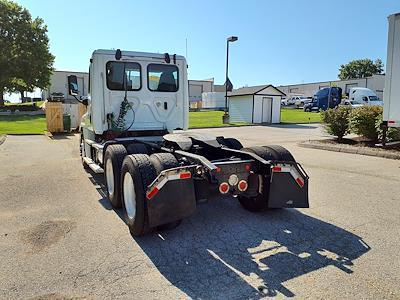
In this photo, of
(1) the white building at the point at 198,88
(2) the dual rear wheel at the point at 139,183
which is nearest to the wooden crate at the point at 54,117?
(2) the dual rear wheel at the point at 139,183

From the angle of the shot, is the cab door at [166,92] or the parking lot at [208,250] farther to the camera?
the cab door at [166,92]

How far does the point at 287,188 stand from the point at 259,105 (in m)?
26.6

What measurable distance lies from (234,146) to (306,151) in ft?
22.4

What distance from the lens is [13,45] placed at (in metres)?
45.8

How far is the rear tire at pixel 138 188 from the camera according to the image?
4121mm

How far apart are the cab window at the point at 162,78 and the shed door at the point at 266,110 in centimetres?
2397

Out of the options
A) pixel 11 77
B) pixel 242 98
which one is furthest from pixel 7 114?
pixel 242 98

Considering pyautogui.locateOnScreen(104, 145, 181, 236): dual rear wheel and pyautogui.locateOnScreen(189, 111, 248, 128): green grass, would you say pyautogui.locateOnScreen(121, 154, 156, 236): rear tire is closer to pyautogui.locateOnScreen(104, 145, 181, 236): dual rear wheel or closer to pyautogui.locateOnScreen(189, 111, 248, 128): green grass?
pyautogui.locateOnScreen(104, 145, 181, 236): dual rear wheel

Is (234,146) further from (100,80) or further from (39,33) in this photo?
(39,33)

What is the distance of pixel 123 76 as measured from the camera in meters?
7.17

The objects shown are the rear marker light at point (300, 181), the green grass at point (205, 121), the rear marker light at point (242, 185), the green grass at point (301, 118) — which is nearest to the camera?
the rear marker light at point (242, 185)

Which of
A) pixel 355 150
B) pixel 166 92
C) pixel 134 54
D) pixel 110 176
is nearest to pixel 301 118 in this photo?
pixel 355 150

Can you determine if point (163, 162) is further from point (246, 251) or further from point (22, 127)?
point (22, 127)

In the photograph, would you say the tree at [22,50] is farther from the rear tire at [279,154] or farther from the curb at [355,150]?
the rear tire at [279,154]
